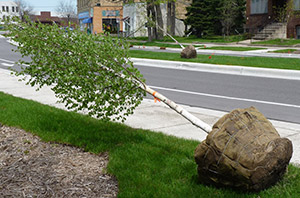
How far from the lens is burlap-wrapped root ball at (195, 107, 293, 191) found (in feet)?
12.4

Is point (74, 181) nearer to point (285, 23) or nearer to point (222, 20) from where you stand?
point (285, 23)

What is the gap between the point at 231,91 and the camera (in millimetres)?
11016

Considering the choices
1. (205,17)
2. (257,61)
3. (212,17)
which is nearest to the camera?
(257,61)

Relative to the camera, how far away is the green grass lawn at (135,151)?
157 inches

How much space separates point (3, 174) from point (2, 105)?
3.75 m

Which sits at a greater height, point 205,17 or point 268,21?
point 205,17

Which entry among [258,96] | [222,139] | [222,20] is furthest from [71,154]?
[222,20]

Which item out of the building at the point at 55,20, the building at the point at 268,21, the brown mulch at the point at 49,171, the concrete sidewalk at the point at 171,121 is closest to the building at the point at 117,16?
the building at the point at 55,20

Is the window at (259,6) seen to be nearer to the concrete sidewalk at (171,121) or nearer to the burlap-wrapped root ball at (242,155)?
the concrete sidewalk at (171,121)

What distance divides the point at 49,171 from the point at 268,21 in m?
36.0

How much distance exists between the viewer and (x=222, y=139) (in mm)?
3947

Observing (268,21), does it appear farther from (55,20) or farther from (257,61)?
(55,20)

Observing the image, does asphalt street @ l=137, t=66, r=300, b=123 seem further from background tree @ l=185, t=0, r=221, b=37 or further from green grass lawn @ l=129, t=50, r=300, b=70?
background tree @ l=185, t=0, r=221, b=37

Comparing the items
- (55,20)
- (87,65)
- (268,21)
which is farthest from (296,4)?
(87,65)
